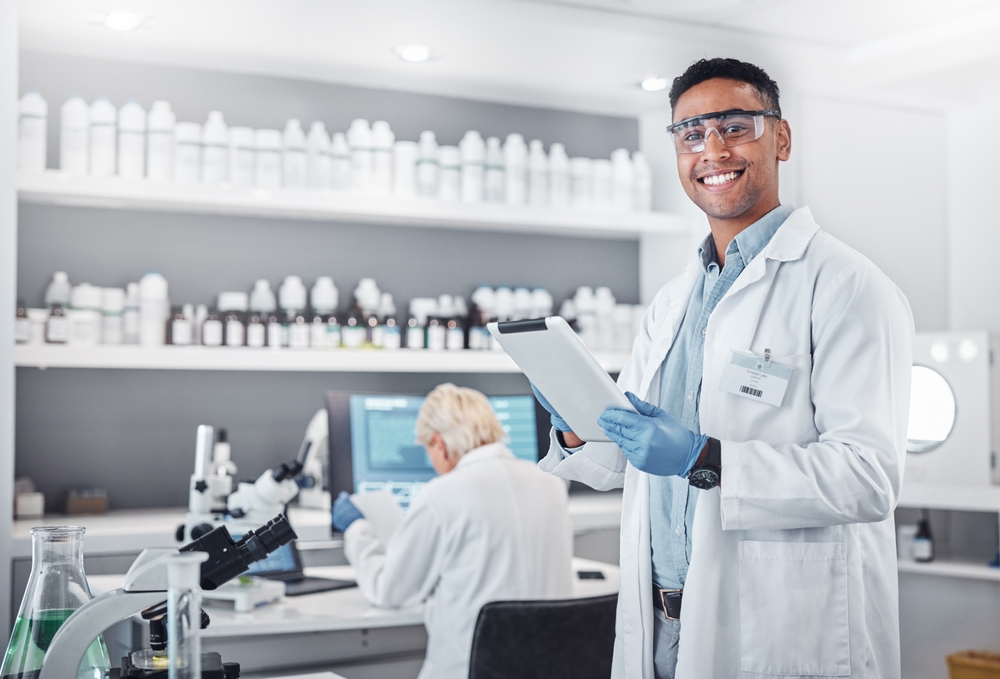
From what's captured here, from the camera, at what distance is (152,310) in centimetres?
333

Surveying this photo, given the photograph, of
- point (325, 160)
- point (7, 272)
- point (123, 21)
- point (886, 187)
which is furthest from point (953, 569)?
point (123, 21)

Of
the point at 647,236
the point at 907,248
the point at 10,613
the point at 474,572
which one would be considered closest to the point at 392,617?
the point at 474,572

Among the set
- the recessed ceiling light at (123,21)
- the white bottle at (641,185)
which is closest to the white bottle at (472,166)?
the white bottle at (641,185)

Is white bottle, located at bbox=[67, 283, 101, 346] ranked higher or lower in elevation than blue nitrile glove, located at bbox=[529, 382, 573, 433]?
higher

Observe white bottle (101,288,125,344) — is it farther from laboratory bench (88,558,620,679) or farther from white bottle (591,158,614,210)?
white bottle (591,158,614,210)

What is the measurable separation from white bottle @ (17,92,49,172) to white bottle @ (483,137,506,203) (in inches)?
60.7

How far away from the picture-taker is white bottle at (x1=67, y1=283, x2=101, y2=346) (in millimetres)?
3215

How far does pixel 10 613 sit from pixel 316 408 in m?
1.29

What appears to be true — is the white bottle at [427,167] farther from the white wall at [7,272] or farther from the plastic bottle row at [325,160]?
the white wall at [7,272]

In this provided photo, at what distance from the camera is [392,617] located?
257 centimetres

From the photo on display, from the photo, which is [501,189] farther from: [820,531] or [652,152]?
[820,531]

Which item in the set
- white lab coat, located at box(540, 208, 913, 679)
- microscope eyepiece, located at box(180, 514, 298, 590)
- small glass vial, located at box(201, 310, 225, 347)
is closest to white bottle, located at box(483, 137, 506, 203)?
small glass vial, located at box(201, 310, 225, 347)

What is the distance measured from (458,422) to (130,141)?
1.48 meters

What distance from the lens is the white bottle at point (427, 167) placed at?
12.0 ft
